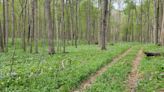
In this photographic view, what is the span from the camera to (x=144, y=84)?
9.40 metres

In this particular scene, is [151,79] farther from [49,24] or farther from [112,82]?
[49,24]

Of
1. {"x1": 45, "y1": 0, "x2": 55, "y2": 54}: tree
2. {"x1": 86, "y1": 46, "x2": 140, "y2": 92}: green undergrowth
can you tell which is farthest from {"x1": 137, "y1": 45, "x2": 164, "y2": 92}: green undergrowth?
{"x1": 45, "y1": 0, "x2": 55, "y2": 54}: tree

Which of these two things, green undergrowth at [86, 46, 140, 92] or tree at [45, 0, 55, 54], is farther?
tree at [45, 0, 55, 54]

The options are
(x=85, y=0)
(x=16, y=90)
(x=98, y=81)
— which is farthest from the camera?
(x=85, y=0)

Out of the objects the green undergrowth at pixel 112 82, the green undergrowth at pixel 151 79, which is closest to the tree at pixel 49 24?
the green undergrowth at pixel 112 82

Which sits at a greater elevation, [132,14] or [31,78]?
[132,14]

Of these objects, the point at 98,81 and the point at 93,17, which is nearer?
the point at 98,81

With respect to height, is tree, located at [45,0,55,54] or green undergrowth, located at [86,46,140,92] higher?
tree, located at [45,0,55,54]

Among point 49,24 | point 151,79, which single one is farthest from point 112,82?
point 49,24

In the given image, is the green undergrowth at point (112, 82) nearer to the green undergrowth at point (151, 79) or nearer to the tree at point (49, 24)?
the green undergrowth at point (151, 79)

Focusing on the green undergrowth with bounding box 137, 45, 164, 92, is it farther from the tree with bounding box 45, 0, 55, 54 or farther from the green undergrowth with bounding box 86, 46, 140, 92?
the tree with bounding box 45, 0, 55, 54

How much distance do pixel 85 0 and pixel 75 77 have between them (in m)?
39.7

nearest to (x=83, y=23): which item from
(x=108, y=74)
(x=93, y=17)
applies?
(x=93, y=17)

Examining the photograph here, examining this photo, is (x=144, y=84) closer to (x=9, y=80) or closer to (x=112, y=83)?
(x=112, y=83)
